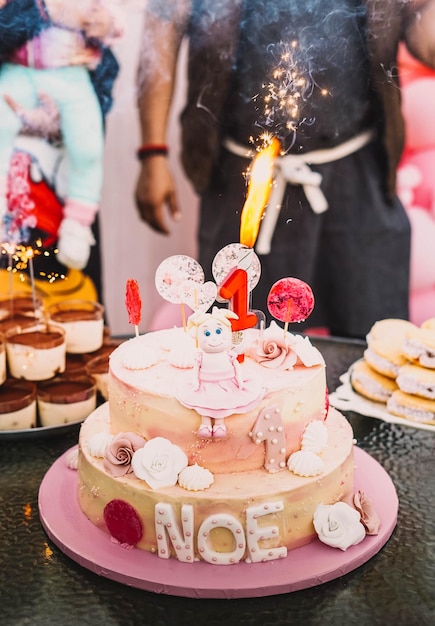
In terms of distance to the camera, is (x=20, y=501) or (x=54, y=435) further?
(x=54, y=435)

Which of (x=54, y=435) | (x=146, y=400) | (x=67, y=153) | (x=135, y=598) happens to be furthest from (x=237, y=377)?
(x=67, y=153)

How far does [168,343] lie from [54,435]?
1.72ft

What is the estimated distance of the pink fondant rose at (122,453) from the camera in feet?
5.32

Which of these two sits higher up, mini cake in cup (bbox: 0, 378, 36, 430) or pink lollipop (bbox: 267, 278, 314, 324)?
pink lollipop (bbox: 267, 278, 314, 324)

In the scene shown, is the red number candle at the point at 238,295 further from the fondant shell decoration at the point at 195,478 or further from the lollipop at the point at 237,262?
the fondant shell decoration at the point at 195,478

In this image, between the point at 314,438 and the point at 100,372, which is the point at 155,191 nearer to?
the point at 100,372

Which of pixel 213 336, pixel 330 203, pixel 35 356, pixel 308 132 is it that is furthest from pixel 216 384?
pixel 330 203

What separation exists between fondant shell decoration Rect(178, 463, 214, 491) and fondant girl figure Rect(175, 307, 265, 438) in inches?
3.0

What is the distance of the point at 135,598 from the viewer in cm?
146

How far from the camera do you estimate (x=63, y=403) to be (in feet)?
7.32

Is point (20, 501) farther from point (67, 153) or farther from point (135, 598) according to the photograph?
point (67, 153)

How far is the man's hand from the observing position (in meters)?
3.18

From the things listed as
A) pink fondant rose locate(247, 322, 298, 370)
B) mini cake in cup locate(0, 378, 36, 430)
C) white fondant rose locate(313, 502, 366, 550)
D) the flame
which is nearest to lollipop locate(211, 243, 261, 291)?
the flame

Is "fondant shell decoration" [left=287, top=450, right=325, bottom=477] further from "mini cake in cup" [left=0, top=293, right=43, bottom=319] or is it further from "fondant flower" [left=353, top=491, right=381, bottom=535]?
"mini cake in cup" [left=0, top=293, right=43, bottom=319]
